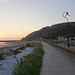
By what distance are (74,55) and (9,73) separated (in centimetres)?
706

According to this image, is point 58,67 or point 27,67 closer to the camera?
point 27,67

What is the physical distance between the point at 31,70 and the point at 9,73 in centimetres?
141

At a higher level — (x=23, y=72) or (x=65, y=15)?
(x=65, y=15)

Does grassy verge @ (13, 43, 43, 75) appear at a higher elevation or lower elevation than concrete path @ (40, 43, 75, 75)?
higher

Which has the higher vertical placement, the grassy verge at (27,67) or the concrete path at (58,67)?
the grassy verge at (27,67)

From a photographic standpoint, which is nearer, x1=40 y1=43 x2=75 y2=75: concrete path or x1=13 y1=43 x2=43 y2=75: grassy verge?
x1=13 y1=43 x2=43 y2=75: grassy verge

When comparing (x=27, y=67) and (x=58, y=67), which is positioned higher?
(x=27, y=67)

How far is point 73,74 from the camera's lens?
8.12 metres

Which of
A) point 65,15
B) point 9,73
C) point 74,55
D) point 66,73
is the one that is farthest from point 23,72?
point 65,15

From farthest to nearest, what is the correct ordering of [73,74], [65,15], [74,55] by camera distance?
[65,15]
[74,55]
[73,74]

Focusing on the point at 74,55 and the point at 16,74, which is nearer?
the point at 16,74

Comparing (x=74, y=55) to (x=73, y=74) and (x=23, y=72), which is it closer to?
(x=73, y=74)

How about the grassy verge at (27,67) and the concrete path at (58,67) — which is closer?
the grassy verge at (27,67)

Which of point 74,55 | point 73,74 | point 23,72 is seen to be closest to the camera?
point 23,72
